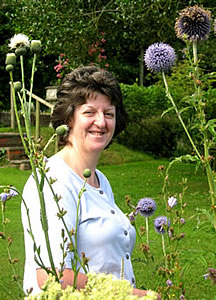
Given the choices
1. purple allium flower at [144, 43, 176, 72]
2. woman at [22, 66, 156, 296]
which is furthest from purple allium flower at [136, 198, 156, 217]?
purple allium flower at [144, 43, 176, 72]

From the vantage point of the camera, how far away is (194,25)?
11.0 ft

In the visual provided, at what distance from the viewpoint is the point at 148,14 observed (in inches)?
405

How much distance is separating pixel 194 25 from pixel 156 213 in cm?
454

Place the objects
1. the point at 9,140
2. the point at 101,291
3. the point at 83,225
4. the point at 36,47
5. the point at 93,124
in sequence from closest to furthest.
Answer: the point at 101,291 → the point at 36,47 → the point at 83,225 → the point at 93,124 → the point at 9,140

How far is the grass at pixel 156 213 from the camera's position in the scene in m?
4.77

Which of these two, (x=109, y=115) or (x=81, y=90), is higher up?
(x=81, y=90)

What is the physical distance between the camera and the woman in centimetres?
207

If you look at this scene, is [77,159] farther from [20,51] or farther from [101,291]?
[101,291]

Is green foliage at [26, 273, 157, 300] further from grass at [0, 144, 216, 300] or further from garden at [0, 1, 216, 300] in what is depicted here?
grass at [0, 144, 216, 300]

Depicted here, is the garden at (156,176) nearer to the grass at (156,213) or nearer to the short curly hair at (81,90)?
the grass at (156,213)

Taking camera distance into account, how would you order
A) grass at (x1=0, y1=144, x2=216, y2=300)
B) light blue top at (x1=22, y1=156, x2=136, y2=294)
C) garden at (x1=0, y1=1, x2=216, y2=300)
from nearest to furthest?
garden at (x1=0, y1=1, x2=216, y2=300), light blue top at (x1=22, y1=156, x2=136, y2=294), grass at (x1=0, y1=144, x2=216, y2=300)

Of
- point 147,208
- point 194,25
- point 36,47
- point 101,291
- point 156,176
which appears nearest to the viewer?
point 101,291

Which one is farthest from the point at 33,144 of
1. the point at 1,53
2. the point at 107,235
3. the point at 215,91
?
the point at 1,53

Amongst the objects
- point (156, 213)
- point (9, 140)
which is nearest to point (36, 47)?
point (156, 213)
